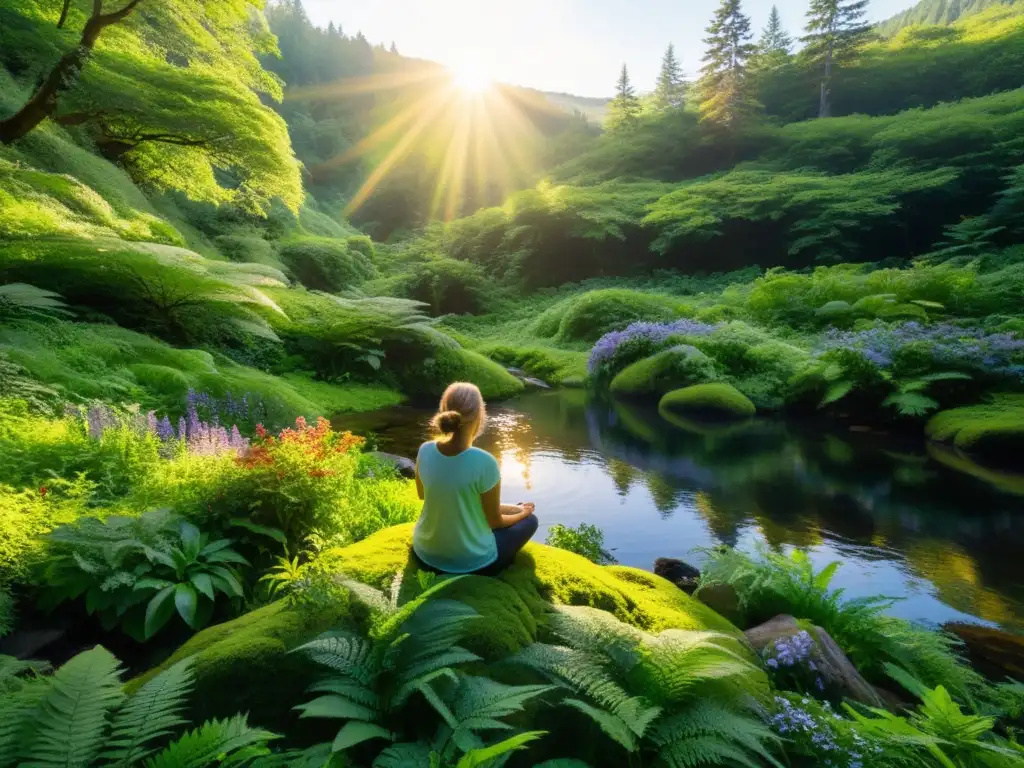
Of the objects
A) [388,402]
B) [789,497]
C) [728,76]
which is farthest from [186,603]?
[728,76]

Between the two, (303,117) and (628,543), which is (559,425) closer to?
(628,543)

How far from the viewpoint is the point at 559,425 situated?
434 inches

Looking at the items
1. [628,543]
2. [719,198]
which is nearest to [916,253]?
[719,198]

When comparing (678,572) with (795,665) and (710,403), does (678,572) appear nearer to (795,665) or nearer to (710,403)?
(795,665)

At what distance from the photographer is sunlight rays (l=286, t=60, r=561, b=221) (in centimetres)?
4238

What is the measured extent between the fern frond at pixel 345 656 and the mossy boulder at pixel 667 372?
12.1 m

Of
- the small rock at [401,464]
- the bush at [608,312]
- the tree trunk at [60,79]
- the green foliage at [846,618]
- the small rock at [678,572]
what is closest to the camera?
the green foliage at [846,618]

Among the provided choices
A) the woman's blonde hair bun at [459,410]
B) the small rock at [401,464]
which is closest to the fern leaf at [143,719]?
the woman's blonde hair bun at [459,410]

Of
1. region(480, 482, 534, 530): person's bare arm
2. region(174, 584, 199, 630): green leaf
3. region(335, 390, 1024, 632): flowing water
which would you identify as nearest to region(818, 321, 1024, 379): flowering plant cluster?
region(335, 390, 1024, 632): flowing water

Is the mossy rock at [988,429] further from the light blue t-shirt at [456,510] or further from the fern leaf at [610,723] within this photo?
the fern leaf at [610,723]

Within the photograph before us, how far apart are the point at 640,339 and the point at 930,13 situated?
259 feet

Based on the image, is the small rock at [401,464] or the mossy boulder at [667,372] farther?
the mossy boulder at [667,372]

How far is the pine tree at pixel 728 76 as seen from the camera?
31641 mm

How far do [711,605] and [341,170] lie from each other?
4547 cm
